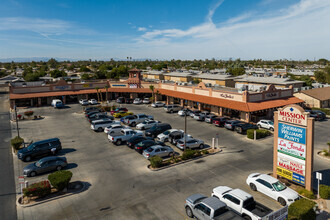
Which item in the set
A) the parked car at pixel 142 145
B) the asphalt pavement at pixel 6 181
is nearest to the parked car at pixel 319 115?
Answer: the parked car at pixel 142 145

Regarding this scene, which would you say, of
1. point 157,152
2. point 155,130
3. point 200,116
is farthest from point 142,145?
point 200,116

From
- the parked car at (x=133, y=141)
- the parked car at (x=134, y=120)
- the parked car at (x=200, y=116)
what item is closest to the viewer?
the parked car at (x=133, y=141)

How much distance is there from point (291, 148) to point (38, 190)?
66.4 feet

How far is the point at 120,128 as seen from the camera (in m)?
34.2

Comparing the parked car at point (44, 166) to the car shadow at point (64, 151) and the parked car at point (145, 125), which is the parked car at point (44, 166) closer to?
the car shadow at point (64, 151)

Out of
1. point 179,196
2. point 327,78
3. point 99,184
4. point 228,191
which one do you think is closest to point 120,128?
point 99,184

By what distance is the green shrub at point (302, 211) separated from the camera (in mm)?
14531

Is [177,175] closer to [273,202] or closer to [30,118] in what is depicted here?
[273,202]

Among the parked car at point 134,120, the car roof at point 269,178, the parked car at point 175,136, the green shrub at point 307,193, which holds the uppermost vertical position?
the parked car at point 134,120

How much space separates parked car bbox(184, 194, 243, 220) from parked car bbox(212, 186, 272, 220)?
1.17 meters

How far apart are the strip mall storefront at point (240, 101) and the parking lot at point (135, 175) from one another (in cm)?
661

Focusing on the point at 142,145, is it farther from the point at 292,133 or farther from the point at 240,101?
the point at 240,101

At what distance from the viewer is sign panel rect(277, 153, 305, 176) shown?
19.3 meters

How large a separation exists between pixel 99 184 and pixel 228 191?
35.2ft
